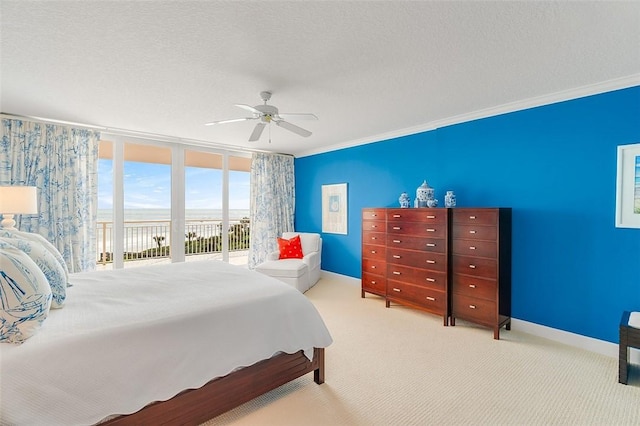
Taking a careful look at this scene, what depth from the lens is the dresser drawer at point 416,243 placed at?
3.54 m

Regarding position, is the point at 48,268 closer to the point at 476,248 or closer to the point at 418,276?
the point at 418,276

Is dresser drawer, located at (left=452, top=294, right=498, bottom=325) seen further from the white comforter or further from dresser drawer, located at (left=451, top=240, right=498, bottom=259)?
the white comforter

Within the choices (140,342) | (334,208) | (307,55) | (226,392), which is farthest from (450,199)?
(140,342)

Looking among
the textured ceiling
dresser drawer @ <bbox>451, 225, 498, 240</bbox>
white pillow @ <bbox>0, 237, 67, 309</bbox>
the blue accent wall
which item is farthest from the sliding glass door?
dresser drawer @ <bbox>451, 225, 498, 240</bbox>

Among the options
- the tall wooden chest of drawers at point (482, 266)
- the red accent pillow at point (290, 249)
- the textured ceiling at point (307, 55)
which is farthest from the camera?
the red accent pillow at point (290, 249)

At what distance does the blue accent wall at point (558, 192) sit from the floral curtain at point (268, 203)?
307 centimetres

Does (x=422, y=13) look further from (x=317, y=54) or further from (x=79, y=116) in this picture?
(x=79, y=116)

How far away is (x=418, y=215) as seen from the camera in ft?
12.4

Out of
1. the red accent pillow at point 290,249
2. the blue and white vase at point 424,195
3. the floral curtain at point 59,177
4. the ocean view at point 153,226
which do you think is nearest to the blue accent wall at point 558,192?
the blue and white vase at point 424,195

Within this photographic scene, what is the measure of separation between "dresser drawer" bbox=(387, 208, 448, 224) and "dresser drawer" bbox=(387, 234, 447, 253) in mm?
224

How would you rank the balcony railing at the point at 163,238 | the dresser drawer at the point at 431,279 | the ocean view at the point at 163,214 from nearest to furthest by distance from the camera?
the dresser drawer at the point at 431,279, the ocean view at the point at 163,214, the balcony railing at the point at 163,238

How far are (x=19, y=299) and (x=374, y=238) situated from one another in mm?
3747

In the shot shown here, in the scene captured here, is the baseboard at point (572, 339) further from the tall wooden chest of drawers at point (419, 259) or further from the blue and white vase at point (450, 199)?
the blue and white vase at point (450, 199)

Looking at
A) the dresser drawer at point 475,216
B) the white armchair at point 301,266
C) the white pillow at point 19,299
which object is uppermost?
the dresser drawer at point 475,216
